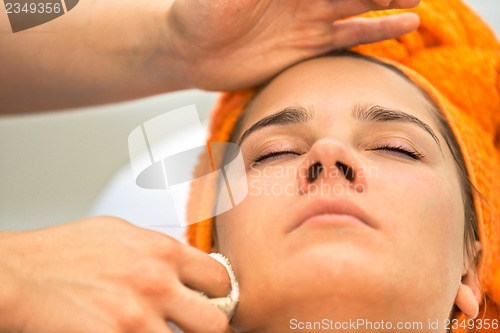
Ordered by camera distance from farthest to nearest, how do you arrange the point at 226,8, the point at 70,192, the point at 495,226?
the point at 70,192
the point at 495,226
the point at 226,8

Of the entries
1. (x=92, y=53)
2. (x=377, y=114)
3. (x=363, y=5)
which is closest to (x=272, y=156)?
(x=377, y=114)

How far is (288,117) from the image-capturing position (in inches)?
31.6

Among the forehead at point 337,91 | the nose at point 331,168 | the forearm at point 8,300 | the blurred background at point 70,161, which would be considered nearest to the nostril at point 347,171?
the nose at point 331,168

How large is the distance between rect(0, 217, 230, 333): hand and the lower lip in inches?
6.5

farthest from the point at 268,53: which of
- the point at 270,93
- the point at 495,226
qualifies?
the point at 495,226

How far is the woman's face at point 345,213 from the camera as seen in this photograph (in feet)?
2.14

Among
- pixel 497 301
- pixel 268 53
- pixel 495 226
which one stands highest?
pixel 268 53

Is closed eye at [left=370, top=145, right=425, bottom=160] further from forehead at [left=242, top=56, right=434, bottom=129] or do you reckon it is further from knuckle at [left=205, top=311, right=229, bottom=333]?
knuckle at [left=205, top=311, right=229, bottom=333]

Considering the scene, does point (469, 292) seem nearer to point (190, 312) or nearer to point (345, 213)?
point (345, 213)

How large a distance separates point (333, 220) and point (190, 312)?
219 mm

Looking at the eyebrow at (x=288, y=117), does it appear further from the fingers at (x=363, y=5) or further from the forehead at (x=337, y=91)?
the fingers at (x=363, y=5)

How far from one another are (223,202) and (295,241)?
23cm

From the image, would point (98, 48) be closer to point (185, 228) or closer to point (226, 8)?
point (226, 8)

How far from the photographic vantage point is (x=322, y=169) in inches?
27.4
